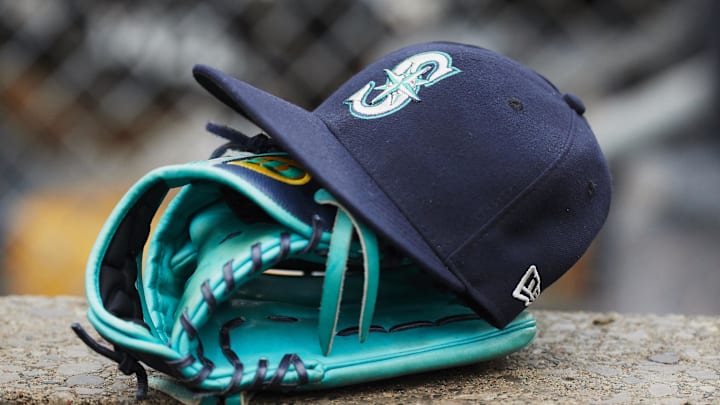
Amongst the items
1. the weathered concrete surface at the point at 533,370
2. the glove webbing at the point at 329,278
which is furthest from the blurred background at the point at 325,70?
the glove webbing at the point at 329,278

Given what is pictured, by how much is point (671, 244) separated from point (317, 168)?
6.54ft

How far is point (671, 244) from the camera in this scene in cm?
267

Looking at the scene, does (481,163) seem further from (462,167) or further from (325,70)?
(325,70)

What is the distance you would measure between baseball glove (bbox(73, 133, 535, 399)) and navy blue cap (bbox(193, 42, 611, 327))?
0.04 m

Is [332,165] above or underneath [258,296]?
above

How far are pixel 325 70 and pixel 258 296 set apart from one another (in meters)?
1.86

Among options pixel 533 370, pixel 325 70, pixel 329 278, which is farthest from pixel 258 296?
pixel 325 70

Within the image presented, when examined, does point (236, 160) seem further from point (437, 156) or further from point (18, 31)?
point (18, 31)

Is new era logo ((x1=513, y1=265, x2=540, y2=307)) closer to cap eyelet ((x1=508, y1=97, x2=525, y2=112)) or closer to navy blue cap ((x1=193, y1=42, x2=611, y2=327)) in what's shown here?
navy blue cap ((x1=193, y1=42, x2=611, y2=327))

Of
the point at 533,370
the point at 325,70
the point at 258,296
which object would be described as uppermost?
the point at 325,70

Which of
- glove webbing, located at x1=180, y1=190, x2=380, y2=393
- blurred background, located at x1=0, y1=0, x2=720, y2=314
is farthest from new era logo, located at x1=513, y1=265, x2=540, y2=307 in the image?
blurred background, located at x1=0, y1=0, x2=720, y2=314

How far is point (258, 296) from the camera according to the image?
1.02 metres

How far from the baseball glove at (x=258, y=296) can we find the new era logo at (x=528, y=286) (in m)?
0.06

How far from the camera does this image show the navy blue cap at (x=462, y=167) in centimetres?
90
